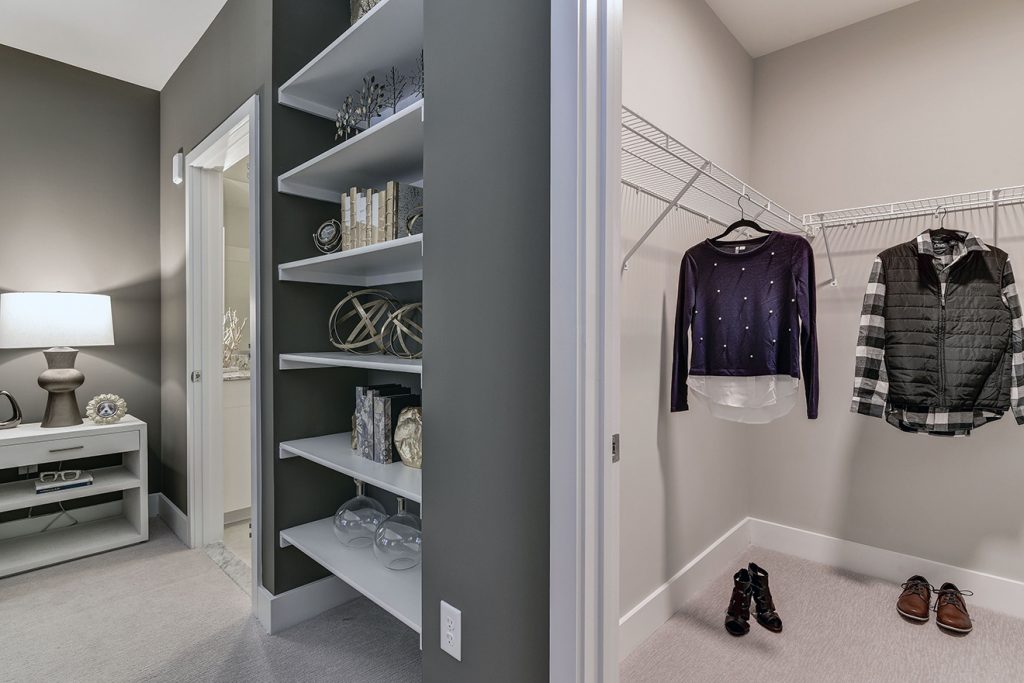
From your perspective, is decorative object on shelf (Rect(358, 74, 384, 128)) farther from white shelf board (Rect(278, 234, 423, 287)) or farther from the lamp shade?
the lamp shade

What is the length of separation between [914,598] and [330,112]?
3049mm

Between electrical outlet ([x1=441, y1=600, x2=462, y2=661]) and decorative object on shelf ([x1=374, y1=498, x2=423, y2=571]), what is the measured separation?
1.66 feet

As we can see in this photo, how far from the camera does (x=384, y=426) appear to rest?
171cm

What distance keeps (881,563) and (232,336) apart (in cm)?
387

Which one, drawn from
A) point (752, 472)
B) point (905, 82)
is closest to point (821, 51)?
point (905, 82)

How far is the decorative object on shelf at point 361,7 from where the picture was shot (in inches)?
68.3

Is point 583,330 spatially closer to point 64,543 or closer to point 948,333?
point 948,333

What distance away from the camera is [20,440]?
2371mm

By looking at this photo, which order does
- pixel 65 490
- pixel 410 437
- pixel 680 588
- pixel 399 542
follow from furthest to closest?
pixel 65 490
pixel 680 588
pixel 399 542
pixel 410 437

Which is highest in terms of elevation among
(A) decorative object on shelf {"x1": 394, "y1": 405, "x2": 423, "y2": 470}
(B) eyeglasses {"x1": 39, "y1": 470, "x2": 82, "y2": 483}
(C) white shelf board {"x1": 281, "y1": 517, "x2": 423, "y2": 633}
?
(A) decorative object on shelf {"x1": 394, "y1": 405, "x2": 423, "y2": 470}

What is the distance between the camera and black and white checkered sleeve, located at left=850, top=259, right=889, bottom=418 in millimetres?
2100

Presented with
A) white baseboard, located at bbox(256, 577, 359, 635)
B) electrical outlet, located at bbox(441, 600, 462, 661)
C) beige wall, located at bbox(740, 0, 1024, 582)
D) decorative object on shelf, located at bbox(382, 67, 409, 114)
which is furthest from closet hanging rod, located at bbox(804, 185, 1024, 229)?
white baseboard, located at bbox(256, 577, 359, 635)

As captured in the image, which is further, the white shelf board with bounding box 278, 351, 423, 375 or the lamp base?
the lamp base

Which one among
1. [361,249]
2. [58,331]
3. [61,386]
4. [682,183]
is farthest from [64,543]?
[682,183]
